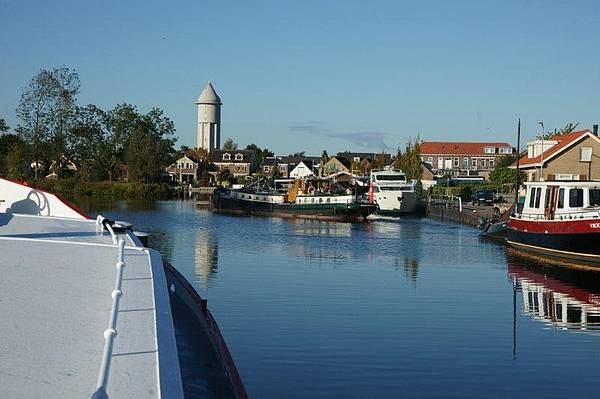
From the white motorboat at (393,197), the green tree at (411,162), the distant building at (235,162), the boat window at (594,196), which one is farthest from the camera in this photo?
the distant building at (235,162)

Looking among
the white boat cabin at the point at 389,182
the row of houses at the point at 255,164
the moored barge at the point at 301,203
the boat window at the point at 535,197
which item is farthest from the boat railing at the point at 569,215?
the row of houses at the point at 255,164

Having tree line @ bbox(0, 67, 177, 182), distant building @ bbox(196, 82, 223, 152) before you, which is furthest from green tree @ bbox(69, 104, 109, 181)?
distant building @ bbox(196, 82, 223, 152)

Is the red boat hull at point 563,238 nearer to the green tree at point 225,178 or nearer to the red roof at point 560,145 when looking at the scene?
the red roof at point 560,145

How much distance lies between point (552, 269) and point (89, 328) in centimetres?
2312

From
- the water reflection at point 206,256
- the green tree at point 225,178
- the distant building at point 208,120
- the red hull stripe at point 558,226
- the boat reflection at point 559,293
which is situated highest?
the distant building at point 208,120

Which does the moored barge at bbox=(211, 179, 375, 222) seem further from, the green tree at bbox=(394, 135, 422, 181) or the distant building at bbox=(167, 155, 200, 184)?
the distant building at bbox=(167, 155, 200, 184)

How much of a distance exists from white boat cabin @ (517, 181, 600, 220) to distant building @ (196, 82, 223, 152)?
5290 inches

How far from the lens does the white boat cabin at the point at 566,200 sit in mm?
29672

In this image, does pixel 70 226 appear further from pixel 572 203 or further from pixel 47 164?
pixel 47 164

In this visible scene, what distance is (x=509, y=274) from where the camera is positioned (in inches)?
1033

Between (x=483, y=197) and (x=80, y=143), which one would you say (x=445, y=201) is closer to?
(x=483, y=197)

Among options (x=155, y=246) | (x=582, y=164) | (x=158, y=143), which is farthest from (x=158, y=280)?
(x=158, y=143)

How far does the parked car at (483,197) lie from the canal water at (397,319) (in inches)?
1231

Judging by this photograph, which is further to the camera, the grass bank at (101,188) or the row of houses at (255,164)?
the row of houses at (255,164)
